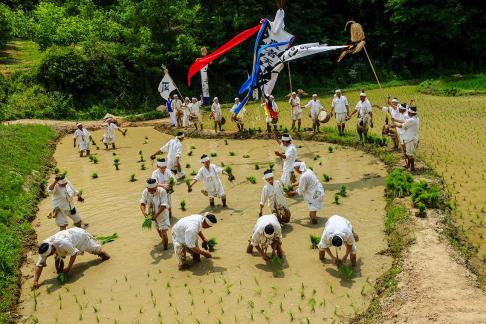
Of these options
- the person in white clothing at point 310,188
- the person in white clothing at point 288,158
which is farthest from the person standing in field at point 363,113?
the person in white clothing at point 310,188

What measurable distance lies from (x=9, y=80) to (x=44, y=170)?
1255 cm

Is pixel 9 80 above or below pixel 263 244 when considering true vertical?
above

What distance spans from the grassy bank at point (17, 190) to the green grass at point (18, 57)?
7901mm

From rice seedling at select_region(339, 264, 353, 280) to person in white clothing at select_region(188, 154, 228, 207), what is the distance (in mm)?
4426

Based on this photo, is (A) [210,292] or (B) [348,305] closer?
(B) [348,305]

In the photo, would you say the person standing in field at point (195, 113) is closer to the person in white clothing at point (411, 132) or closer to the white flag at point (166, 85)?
the white flag at point (166, 85)

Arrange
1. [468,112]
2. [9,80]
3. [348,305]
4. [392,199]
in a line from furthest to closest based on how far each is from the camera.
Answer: [9,80] → [468,112] → [392,199] → [348,305]

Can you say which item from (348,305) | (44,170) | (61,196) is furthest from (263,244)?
(44,170)

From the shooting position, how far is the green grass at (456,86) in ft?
89.1

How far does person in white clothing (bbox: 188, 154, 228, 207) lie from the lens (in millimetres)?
11641

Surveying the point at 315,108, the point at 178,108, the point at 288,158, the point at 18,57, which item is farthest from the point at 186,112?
the point at 18,57

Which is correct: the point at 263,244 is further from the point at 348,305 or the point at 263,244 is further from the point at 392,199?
the point at 392,199

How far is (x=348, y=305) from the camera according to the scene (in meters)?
7.32

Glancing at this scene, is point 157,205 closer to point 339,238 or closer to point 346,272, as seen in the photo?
point 339,238
